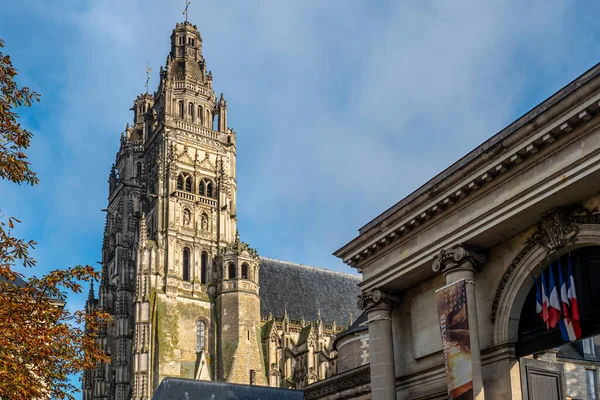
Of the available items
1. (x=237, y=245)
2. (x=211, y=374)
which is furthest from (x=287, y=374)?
(x=237, y=245)

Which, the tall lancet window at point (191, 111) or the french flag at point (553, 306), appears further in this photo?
the tall lancet window at point (191, 111)

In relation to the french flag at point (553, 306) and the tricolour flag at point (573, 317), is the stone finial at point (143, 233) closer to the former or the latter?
the french flag at point (553, 306)

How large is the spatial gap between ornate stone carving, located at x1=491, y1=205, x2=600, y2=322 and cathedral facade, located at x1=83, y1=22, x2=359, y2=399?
161 ft

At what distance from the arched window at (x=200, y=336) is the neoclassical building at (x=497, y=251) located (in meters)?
44.4

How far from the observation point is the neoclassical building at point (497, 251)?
18906 mm

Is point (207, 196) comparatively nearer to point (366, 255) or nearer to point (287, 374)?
point (287, 374)

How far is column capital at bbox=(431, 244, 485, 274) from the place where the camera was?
71.1ft

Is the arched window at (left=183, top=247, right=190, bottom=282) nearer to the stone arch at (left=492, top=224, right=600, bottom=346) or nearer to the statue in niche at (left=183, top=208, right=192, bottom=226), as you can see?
the statue in niche at (left=183, top=208, right=192, bottom=226)

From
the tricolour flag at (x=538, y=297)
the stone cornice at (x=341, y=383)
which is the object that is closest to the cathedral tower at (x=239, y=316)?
the stone cornice at (x=341, y=383)

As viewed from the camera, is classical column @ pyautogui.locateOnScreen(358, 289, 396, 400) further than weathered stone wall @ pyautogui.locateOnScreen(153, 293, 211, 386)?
No

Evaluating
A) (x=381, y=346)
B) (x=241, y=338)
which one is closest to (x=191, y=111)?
(x=241, y=338)

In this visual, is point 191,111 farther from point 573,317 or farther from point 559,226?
point 573,317

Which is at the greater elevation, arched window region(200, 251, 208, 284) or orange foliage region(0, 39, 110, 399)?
arched window region(200, 251, 208, 284)

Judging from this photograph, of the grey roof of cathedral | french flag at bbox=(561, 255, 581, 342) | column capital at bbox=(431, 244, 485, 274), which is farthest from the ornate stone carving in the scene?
the grey roof of cathedral
